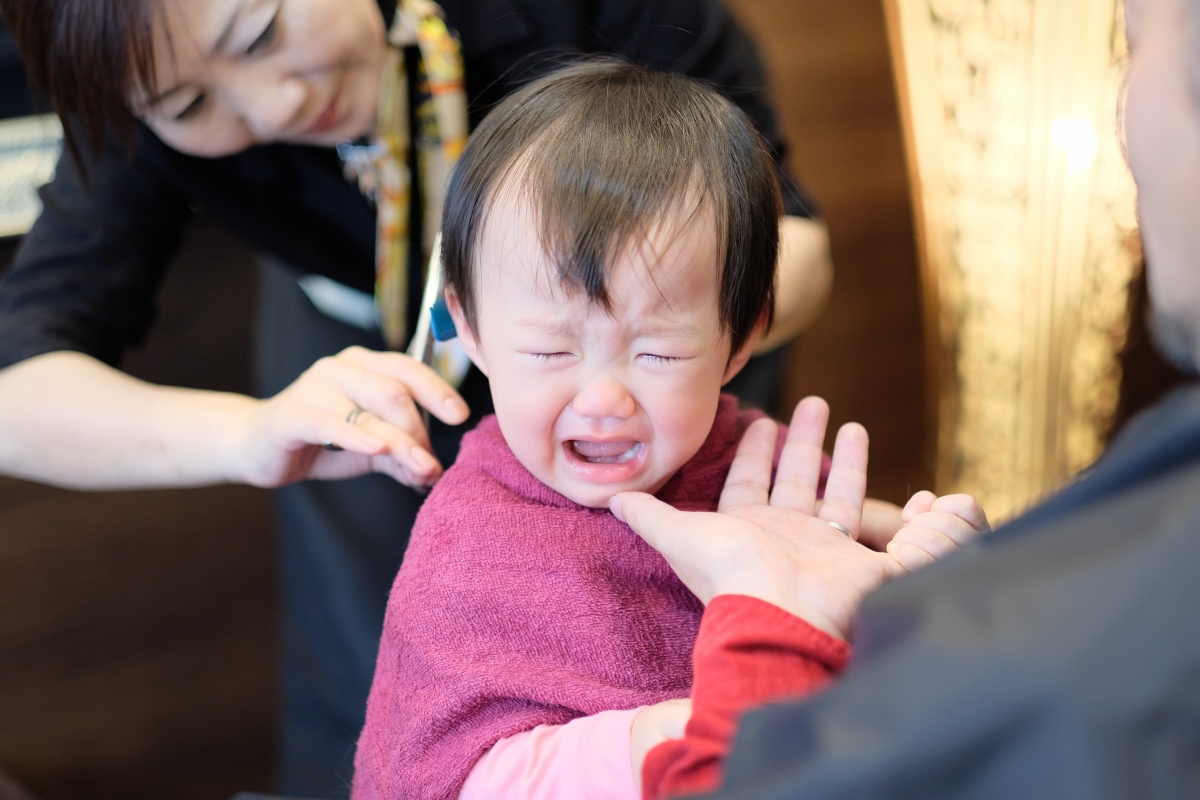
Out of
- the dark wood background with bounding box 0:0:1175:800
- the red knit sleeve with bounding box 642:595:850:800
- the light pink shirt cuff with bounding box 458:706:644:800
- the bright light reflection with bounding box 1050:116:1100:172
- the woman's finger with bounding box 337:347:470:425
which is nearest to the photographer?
the red knit sleeve with bounding box 642:595:850:800

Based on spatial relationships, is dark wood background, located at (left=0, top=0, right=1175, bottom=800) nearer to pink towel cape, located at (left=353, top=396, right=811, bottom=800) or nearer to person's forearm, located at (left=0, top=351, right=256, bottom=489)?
person's forearm, located at (left=0, top=351, right=256, bottom=489)

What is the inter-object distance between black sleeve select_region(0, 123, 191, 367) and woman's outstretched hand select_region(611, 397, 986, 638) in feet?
2.46

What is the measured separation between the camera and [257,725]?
1.80 meters

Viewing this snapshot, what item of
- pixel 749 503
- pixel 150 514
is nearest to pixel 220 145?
pixel 749 503

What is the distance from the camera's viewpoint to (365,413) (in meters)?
0.93

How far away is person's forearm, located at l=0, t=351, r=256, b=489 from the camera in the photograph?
109 centimetres

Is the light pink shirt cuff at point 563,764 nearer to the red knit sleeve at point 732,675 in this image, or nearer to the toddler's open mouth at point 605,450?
the red knit sleeve at point 732,675

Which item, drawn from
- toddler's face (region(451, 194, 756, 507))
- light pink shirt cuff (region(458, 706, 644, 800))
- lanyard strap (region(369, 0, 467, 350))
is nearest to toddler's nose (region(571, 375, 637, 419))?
toddler's face (region(451, 194, 756, 507))

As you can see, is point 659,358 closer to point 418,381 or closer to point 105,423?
point 418,381

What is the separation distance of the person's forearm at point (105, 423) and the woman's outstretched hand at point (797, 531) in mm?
521

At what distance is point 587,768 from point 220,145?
75cm

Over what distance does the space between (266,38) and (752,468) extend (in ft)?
2.00

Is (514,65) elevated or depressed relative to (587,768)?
elevated

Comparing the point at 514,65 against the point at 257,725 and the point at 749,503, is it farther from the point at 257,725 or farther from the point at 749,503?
the point at 257,725
